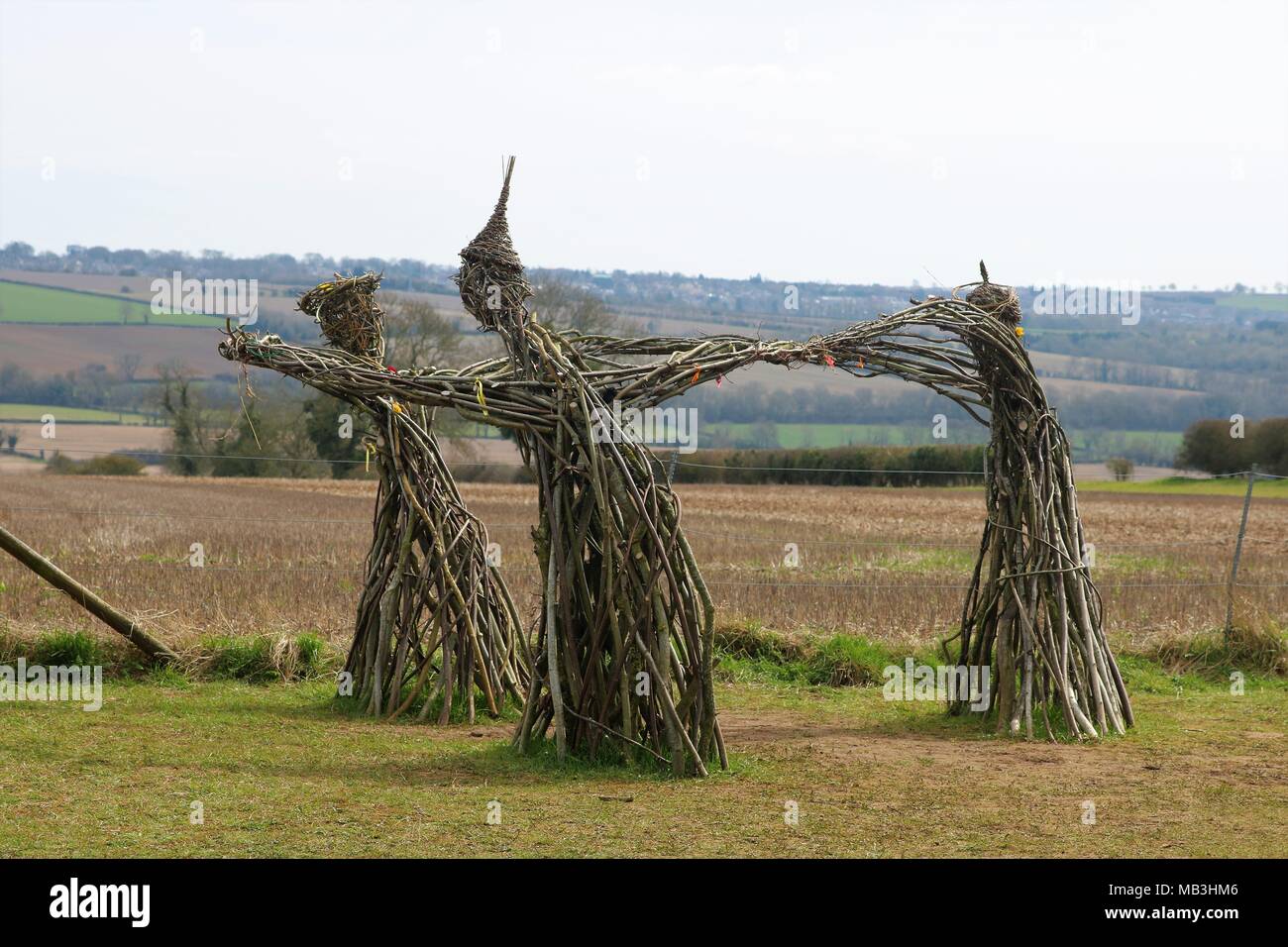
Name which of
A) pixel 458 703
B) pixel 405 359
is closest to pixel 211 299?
pixel 458 703

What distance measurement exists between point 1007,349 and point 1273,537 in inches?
662

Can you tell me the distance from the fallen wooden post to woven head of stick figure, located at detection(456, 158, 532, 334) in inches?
137

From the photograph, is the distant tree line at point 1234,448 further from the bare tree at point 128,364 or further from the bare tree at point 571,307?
the bare tree at point 128,364

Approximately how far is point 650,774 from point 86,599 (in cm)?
458

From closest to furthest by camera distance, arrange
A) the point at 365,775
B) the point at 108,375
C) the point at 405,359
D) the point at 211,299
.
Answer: the point at 365,775
the point at 211,299
the point at 405,359
the point at 108,375

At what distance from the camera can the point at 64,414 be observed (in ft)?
164

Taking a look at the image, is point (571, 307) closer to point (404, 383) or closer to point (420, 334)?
point (420, 334)

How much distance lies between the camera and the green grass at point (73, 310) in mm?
64688

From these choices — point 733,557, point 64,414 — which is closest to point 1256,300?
point 64,414

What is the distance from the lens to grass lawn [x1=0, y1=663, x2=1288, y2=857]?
18.9 feet

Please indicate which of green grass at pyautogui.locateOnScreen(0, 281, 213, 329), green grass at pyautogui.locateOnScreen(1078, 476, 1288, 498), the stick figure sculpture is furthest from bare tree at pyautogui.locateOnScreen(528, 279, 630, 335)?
the stick figure sculpture

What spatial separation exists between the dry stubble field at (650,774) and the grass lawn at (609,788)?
0.02m

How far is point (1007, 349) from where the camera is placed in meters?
8.68

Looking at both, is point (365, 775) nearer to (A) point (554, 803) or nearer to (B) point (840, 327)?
(A) point (554, 803)
